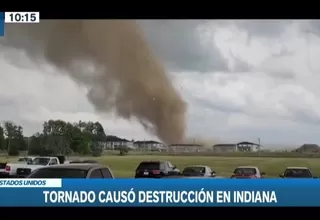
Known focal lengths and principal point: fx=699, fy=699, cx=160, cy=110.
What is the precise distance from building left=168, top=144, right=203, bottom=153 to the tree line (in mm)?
989

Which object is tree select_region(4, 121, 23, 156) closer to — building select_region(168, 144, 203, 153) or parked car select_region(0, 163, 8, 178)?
parked car select_region(0, 163, 8, 178)

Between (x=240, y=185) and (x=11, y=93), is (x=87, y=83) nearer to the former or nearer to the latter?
(x=11, y=93)

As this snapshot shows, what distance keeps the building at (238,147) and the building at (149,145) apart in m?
0.75

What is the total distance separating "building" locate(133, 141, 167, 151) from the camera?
10.1m

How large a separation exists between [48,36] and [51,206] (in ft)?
8.00

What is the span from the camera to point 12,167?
9914mm

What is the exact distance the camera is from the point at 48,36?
10.1m

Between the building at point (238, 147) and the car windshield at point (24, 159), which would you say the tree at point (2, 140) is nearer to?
the car windshield at point (24, 159)

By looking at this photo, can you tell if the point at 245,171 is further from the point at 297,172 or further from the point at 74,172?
the point at 74,172

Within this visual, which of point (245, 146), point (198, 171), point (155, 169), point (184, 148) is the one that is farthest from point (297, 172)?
point (155, 169)

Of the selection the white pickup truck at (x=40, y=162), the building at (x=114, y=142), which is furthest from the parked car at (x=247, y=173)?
the white pickup truck at (x=40, y=162)

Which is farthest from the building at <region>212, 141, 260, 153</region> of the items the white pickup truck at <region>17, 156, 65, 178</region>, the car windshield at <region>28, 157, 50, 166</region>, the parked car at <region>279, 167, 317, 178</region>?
the car windshield at <region>28, 157, 50, 166</region>
